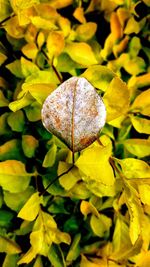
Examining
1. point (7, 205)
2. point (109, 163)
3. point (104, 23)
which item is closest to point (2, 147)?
point (7, 205)

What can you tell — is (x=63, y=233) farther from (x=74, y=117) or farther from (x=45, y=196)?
(x=74, y=117)

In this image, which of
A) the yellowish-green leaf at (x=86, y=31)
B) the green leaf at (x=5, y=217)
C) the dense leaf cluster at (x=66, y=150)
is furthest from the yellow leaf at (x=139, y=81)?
the green leaf at (x=5, y=217)

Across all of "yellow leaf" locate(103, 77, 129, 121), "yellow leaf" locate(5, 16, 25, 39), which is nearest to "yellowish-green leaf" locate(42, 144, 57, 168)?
"yellow leaf" locate(103, 77, 129, 121)

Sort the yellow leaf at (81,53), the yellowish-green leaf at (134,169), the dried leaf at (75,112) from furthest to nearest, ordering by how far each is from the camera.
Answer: the yellow leaf at (81,53) < the yellowish-green leaf at (134,169) < the dried leaf at (75,112)

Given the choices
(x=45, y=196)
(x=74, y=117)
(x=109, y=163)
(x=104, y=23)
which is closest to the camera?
(x=74, y=117)

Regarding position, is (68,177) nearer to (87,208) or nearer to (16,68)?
(87,208)

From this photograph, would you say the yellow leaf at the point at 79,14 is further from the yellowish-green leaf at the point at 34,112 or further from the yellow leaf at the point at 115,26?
the yellowish-green leaf at the point at 34,112
